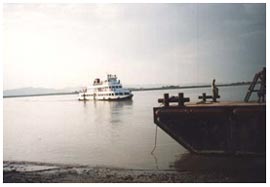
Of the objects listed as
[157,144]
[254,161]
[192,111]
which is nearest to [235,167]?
[254,161]

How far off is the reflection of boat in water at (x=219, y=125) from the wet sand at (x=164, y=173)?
0.74 ft

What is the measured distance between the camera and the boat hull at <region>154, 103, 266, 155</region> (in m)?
6.79

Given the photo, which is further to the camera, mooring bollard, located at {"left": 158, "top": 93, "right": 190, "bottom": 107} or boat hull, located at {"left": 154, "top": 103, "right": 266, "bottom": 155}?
mooring bollard, located at {"left": 158, "top": 93, "right": 190, "bottom": 107}

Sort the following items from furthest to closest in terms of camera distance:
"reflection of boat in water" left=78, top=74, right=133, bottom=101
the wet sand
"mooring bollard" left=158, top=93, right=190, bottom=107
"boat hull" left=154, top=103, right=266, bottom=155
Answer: "reflection of boat in water" left=78, top=74, right=133, bottom=101, "mooring bollard" left=158, top=93, right=190, bottom=107, "boat hull" left=154, top=103, right=266, bottom=155, the wet sand

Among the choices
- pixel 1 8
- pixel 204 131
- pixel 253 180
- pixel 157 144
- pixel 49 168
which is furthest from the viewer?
pixel 157 144

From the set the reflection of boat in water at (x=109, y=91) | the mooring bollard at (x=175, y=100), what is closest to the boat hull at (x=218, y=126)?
the mooring bollard at (x=175, y=100)

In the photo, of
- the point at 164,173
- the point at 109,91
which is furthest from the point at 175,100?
the point at 109,91

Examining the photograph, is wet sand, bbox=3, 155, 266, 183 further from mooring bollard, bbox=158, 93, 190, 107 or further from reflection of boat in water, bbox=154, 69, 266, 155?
mooring bollard, bbox=158, 93, 190, 107

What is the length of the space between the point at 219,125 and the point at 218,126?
0.09 feet

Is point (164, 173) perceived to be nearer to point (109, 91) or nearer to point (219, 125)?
point (219, 125)

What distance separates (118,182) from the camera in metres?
6.23

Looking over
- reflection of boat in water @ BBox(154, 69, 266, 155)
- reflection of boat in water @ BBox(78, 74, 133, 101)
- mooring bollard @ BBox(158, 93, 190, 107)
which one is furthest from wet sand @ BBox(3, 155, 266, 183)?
reflection of boat in water @ BBox(78, 74, 133, 101)

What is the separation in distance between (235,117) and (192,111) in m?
0.80

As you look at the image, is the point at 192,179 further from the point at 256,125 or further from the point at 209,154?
the point at 256,125
